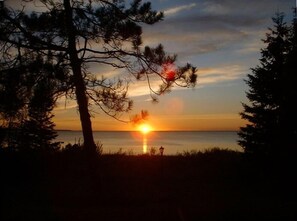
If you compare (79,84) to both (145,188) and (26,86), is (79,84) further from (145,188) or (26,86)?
(145,188)

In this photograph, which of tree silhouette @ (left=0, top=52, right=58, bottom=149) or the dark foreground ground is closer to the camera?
the dark foreground ground

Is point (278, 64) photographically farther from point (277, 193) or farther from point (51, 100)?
point (51, 100)

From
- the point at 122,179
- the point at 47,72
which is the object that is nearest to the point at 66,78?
the point at 47,72

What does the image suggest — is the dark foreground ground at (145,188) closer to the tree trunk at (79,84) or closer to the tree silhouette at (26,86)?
the tree trunk at (79,84)

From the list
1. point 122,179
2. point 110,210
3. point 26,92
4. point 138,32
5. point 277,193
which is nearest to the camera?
point 110,210

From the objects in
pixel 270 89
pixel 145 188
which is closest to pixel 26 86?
pixel 145 188

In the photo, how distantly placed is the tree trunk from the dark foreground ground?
2.86ft

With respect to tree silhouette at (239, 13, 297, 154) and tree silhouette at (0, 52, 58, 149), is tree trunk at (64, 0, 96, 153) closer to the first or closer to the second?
tree silhouette at (0, 52, 58, 149)

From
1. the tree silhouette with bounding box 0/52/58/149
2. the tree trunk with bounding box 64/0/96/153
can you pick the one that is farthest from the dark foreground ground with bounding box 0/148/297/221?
the tree silhouette with bounding box 0/52/58/149

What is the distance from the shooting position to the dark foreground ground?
1088 centimetres

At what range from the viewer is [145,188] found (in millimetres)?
15477

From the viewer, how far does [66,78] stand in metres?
13.1

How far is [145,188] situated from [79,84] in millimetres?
4929

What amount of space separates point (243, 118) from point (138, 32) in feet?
35.4
